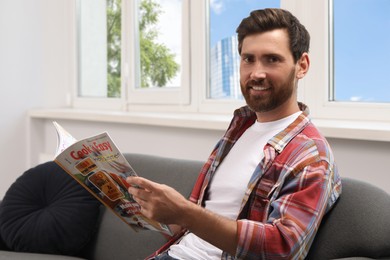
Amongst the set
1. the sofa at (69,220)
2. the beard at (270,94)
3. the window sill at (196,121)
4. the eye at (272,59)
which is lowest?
the sofa at (69,220)

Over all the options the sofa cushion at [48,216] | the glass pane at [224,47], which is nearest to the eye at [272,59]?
the sofa cushion at [48,216]

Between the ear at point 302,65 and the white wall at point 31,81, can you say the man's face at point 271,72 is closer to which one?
the ear at point 302,65

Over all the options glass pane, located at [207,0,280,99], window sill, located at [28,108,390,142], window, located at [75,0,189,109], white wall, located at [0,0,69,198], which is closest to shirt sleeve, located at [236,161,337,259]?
window sill, located at [28,108,390,142]

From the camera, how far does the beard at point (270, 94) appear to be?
1765mm

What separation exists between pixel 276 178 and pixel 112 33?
8.73ft

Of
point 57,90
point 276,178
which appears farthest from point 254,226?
point 57,90

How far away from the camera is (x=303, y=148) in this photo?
64.2 inches

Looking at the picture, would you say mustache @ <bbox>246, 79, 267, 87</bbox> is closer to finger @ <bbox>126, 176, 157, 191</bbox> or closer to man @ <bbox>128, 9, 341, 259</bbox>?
man @ <bbox>128, 9, 341, 259</bbox>

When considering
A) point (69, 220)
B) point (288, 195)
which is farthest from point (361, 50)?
point (69, 220)

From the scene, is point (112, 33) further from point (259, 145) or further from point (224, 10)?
point (259, 145)

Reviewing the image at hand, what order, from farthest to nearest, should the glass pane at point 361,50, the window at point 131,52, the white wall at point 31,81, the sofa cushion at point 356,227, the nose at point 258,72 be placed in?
the white wall at point 31,81
the window at point 131,52
the glass pane at point 361,50
the nose at point 258,72
the sofa cushion at point 356,227

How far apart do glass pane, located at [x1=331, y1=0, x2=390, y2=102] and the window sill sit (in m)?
0.16

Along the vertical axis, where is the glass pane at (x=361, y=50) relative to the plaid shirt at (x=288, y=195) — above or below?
above

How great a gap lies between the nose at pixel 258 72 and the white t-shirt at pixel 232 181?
0.50ft
